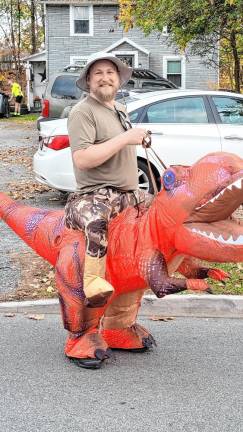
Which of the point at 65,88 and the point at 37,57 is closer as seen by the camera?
the point at 65,88

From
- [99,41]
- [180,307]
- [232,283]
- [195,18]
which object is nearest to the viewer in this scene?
[180,307]

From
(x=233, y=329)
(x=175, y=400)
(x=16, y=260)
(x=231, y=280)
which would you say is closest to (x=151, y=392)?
(x=175, y=400)

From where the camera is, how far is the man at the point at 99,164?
376cm

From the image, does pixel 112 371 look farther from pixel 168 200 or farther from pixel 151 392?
pixel 168 200

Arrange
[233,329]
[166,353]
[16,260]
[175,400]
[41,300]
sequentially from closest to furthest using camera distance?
[175,400]
[166,353]
[233,329]
[41,300]
[16,260]

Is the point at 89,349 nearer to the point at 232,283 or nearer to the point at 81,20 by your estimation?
the point at 232,283

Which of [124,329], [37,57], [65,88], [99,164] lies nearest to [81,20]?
[37,57]

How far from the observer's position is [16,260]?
22.3 ft

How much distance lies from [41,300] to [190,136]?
4406 millimetres

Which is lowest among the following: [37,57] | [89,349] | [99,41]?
[89,349]

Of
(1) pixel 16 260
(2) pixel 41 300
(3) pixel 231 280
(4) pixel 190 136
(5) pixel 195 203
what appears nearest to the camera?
(5) pixel 195 203

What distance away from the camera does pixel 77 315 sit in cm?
415

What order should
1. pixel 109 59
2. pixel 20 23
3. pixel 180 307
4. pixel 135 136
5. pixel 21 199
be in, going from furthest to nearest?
pixel 20 23 < pixel 21 199 < pixel 180 307 < pixel 109 59 < pixel 135 136

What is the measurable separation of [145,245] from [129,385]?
3.01 ft
